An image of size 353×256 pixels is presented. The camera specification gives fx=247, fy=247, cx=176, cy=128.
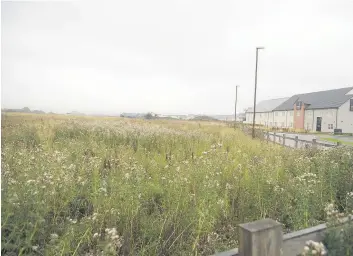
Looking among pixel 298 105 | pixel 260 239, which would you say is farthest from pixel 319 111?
pixel 260 239

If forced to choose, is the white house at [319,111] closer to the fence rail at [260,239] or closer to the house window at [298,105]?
the house window at [298,105]

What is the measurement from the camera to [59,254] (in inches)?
80.0

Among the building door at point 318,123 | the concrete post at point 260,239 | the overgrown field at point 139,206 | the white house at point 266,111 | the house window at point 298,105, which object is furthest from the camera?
the white house at point 266,111

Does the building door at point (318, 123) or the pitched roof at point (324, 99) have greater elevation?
the pitched roof at point (324, 99)

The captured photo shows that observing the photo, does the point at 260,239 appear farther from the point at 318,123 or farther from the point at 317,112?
the point at 317,112

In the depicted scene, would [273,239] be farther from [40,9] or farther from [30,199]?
[40,9]

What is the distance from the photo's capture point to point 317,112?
42344 mm

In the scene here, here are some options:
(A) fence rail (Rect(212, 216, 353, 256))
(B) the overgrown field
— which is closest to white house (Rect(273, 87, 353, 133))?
(B) the overgrown field

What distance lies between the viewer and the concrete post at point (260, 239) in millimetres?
1882

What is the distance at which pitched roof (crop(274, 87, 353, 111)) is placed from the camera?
129ft

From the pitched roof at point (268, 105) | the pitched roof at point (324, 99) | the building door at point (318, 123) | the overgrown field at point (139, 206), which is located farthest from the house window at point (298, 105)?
the overgrown field at point (139, 206)

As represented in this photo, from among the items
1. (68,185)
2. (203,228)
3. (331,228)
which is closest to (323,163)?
(331,228)

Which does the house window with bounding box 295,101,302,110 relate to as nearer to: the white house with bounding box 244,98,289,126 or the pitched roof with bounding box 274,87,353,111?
the pitched roof with bounding box 274,87,353,111

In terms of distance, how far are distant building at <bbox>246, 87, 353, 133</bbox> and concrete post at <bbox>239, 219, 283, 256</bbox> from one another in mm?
41626
